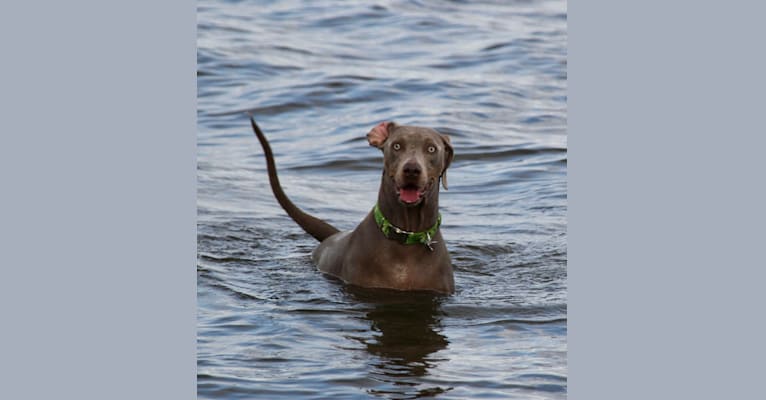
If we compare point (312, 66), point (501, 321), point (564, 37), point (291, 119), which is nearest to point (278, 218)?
point (501, 321)

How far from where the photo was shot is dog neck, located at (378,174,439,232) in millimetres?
8773

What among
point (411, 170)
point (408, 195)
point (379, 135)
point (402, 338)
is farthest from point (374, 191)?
point (402, 338)

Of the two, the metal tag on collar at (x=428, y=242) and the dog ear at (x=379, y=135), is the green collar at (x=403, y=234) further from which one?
the dog ear at (x=379, y=135)

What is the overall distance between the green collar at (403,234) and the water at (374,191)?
0.35m

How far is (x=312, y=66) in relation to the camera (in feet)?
61.9

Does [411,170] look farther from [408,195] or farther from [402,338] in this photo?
[402,338]

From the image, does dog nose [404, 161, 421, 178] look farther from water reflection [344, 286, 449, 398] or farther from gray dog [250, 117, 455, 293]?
water reflection [344, 286, 449, 398]

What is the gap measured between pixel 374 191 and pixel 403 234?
3.86m

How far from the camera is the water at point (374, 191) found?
296 inches

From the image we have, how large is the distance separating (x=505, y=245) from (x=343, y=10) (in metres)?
12.8

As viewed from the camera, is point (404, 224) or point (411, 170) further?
point (404, 224)

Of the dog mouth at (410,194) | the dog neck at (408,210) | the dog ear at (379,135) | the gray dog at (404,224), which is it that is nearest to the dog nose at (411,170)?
the gray dog at (404,224)

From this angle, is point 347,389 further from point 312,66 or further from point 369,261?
point 312,66

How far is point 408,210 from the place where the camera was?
8.84m
